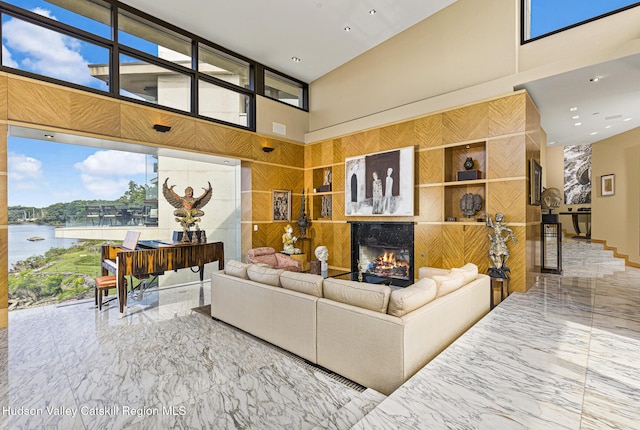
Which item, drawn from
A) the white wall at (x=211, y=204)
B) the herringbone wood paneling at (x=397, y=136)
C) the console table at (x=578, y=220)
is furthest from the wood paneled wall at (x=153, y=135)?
the console table at (x=578, y=220)

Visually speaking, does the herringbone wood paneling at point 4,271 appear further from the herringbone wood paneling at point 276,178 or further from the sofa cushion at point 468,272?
the sofa cushion at point 468,272

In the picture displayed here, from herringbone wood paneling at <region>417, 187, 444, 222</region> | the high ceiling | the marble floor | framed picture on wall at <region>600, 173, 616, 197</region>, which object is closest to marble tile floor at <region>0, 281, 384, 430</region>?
the marble floor

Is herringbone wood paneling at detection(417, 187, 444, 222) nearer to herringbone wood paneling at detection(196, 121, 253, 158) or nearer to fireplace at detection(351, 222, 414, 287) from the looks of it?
fireplace at detection(351, 222, 414, 287)

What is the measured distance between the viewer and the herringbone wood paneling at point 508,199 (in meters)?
4.47

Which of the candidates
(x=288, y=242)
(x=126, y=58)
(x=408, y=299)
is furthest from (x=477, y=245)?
(x=126, y=58)

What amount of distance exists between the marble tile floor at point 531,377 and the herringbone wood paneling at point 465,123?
2754 millimetres

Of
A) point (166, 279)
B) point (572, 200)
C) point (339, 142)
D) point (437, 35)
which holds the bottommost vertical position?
point (166, 279)

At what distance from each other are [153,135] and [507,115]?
5674 mm

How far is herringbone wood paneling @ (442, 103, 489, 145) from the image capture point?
4.84 meters

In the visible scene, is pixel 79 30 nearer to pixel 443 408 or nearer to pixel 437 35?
pixel 437 35

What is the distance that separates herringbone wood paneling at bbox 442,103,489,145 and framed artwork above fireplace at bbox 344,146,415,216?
0.70 meters

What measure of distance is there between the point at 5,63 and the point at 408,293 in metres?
5.55

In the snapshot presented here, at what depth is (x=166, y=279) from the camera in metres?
6.24

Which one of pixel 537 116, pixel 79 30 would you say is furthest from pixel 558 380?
pixel 79 30
